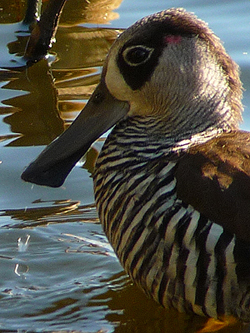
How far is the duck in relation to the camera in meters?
4.30

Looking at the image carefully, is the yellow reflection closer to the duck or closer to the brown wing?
the duck

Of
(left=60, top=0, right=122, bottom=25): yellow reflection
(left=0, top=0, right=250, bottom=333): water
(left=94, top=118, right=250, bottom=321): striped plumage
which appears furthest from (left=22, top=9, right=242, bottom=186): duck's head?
(left=60, top=0, right=122, bottom=25): yellow reflection

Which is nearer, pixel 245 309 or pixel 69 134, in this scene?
pixel 245 309

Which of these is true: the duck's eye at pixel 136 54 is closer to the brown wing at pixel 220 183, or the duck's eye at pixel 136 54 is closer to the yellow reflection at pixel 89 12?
the brown wing at pixel 220 183

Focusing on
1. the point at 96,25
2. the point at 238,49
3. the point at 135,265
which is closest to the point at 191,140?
the point at 135,265

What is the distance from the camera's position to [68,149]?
5184 millimetres

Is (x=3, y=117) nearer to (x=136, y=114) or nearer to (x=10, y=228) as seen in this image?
(x=10, y=228)

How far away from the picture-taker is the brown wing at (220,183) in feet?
13.9

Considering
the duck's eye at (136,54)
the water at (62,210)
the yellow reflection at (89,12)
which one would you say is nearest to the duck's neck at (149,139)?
the duck's eye at (136,54)

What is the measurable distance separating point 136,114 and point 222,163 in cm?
79

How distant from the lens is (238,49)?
8398 millimetres

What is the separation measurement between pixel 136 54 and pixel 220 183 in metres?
0.99

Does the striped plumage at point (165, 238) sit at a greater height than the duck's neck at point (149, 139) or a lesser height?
lesser

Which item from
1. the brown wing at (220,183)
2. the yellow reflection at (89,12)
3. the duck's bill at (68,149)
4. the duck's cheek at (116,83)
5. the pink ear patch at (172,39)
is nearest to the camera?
the brown wing at (220,183)
